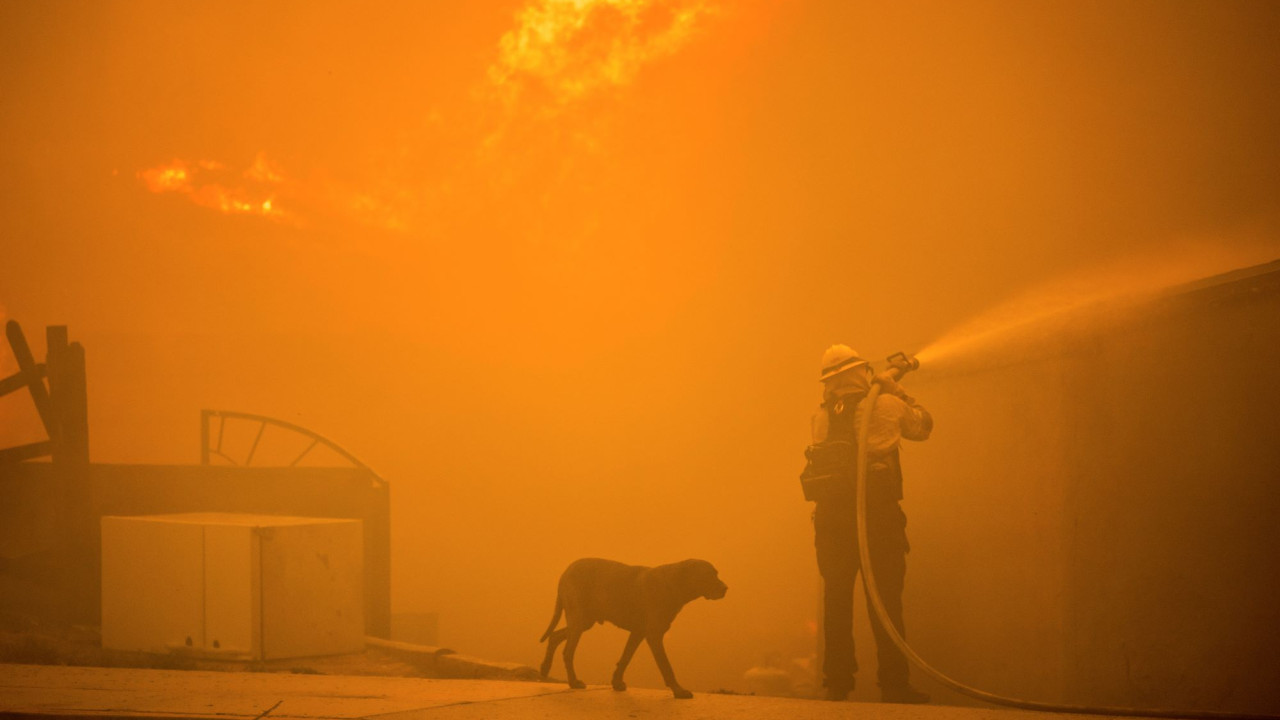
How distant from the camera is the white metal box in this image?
8.33 m

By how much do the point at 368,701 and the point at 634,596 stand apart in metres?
1.47

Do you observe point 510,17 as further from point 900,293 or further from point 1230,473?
point 1230,473

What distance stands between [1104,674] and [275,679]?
189 inches

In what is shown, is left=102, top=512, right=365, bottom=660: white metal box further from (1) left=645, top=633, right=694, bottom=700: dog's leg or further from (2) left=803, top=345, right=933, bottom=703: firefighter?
(2) left=803, top=345, right=933, bottom=703: firefighter

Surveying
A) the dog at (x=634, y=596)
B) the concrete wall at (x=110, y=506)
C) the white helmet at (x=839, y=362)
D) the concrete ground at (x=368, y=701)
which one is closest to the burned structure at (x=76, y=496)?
the concrete wall at (x=110, y=506)

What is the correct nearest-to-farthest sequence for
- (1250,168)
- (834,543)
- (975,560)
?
(834,543) → (975,560) → (1250,168)

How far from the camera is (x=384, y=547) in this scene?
43.5ft

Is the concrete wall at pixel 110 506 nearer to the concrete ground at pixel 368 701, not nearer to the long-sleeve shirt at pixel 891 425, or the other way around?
the concrete ground at pixel 368 701

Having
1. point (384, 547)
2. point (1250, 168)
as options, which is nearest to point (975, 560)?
point (384, 547)

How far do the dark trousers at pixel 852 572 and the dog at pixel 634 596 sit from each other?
3.28 ft

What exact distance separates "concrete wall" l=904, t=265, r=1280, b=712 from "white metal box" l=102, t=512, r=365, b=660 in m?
4.40

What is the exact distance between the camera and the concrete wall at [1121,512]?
5289mm

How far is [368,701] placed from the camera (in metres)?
5.98

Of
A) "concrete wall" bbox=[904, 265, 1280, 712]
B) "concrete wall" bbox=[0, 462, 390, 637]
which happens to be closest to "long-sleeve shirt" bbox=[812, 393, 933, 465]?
"concrete wall" bbox=[904, 265, 1280, 712]
